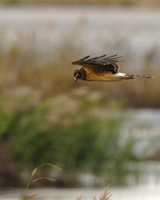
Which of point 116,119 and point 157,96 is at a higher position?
point 157,96

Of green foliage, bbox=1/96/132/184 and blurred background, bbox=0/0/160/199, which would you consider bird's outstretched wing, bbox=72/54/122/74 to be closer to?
blurred background, bbox=0/0/160/199

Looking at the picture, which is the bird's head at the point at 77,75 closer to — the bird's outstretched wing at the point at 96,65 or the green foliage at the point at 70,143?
the bird's outstretched wing at the point at 96,65

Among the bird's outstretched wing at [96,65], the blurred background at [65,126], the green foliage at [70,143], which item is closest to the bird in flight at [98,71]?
the bird's outstretched wing at [96,65]

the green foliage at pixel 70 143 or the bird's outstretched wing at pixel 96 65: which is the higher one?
the green foliage at pixel 70 143

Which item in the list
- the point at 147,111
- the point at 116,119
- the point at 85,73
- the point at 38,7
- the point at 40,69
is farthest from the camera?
the point at 38,7

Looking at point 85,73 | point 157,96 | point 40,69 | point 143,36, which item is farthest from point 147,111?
point 85,73

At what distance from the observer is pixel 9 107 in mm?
6672

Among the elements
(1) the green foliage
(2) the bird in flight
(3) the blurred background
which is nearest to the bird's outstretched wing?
(2) the bird in flight

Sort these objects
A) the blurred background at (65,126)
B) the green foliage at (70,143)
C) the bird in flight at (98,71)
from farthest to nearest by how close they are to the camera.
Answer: the green foliage at (70,143) → the blurred background at (65,126) → the bird in flight at (98,71)

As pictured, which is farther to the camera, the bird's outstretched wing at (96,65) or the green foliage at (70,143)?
the green foliage at (70,143)

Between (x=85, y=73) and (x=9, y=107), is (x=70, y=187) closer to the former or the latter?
(x=9, y=107)

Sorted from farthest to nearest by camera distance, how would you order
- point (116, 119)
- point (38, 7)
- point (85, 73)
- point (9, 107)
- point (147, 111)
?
1. point (38, 7)
2. point (147, 111)
3. point (116, 119)
4. point (9, 107)
5. point (85, 73)

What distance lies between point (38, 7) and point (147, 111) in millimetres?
13795

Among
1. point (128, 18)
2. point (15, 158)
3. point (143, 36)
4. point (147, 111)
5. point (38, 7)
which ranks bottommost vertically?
point (15, 158)
